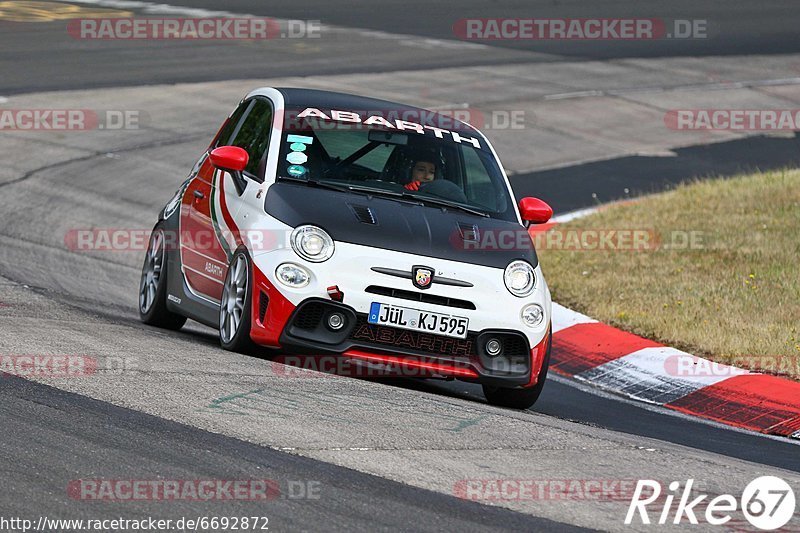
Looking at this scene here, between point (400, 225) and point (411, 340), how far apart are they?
0.68 m

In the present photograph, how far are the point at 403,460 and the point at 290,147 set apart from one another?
130 inches

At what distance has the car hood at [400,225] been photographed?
8047mm

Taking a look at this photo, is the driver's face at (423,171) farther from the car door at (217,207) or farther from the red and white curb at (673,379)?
the red and white curb at (673,379)

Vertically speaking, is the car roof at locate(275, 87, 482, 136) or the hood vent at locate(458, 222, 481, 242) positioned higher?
→ the car roof at locate(275, 87, 482, 136)

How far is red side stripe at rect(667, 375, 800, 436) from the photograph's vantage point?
851 centimetres

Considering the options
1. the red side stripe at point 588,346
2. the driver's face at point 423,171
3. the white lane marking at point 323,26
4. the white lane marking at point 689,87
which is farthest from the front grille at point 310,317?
the white lane marking at point 323,26

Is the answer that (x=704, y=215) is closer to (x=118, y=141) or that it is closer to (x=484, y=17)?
(x=118, y=141)

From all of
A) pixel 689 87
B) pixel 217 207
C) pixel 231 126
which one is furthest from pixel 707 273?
pixel 689 87

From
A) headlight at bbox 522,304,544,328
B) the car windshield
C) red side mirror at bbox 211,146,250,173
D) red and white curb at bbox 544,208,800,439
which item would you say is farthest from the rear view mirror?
red and white curb at bbox 544,208,800,439

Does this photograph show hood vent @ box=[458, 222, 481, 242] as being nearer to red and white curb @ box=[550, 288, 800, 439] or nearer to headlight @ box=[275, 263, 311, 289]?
headlight @ box=[275, 263, 311, 289]

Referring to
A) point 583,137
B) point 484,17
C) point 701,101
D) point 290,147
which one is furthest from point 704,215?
point 484,17

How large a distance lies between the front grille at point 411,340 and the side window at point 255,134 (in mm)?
1311

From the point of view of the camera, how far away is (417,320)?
7.92m

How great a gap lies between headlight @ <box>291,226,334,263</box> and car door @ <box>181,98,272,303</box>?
0.57 meters
